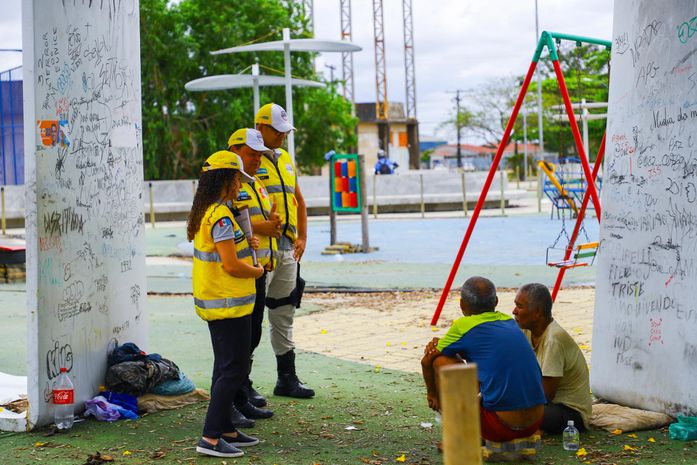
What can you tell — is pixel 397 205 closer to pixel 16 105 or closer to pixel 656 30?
pixel 16 105

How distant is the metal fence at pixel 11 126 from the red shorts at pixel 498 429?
1465 centimetres

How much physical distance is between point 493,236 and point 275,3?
2113 centimetres

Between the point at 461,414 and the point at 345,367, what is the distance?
217 inches

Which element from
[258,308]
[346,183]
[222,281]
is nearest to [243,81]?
[346,183]

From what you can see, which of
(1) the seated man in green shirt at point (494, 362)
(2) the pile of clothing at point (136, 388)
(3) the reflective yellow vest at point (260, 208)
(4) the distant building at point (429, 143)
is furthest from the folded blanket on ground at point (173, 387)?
(4) the distant building at point (429, 143)

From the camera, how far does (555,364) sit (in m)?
5.74

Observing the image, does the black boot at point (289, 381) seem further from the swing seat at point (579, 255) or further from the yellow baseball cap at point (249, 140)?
the swing seat at point (579, 255)

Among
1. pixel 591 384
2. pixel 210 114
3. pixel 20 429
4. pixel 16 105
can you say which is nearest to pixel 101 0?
pixel 20 429

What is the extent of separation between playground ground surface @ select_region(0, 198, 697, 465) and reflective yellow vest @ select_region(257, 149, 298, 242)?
1.17 meters

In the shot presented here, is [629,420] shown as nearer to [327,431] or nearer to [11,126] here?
[327,431]

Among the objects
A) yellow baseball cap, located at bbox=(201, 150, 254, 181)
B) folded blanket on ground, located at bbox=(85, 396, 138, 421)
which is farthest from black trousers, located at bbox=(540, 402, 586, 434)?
folded blanket on ground, located at bbox=(85, 396, 138, 421)

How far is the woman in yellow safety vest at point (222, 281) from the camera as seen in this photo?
213 inches

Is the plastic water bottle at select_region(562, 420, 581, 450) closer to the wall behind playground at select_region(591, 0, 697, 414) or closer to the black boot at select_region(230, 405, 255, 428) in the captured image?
the wall behind playground at select_region(591, 0, 697, 414)

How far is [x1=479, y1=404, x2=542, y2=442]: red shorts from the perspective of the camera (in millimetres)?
5262
